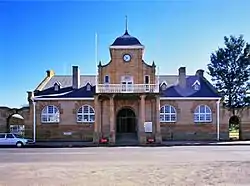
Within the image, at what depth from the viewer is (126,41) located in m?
47.8

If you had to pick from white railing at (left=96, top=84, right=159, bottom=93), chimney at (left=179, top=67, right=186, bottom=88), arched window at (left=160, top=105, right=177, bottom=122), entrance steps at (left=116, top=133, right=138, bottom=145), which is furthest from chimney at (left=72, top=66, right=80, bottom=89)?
chimney at (left=179, top=67, right=186, bottom=88)

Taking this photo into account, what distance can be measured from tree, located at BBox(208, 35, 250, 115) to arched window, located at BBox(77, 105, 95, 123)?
17588mm

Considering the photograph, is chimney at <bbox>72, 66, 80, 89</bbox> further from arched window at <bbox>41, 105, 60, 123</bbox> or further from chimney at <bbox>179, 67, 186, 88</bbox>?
chimney at <bbox>179, 67, 186, 88</bbox>

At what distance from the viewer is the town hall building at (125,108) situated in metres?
45.8

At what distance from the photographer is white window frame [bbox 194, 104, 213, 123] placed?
4700 centimetres

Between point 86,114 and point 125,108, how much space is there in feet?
15.1

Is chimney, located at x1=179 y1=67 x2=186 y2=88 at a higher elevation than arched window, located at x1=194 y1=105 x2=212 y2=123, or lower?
higher

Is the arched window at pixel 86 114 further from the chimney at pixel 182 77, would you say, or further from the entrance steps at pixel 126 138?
the chimney at pixel 182 77

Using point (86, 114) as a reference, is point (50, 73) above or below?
above

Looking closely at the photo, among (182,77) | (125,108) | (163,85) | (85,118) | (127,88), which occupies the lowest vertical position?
(85,118)

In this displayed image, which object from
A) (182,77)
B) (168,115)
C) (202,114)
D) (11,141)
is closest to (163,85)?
(182,77)

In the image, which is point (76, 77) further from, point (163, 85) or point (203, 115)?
point (203, 115)

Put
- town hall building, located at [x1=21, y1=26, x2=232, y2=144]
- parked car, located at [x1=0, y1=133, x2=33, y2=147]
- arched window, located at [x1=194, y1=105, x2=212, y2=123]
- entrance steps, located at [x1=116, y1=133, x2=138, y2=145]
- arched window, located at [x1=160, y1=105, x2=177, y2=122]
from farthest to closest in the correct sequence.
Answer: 1. arched window, located at [x1=194, y1=105, x2=212, y2=123]
2. arched window, located at [x1=160, y1=105, x2=177, y2=122]
3. town hall building, located at [x1=21, y1=26, x2=232, y2=144]
4. entrance steps, located at [x1=116, y1=133, x2=138, y2=145]
5. parked car, located at [x1=0, y1=133, x2=33, y2=147]

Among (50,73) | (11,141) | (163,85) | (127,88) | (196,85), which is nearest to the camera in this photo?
(11,141)
